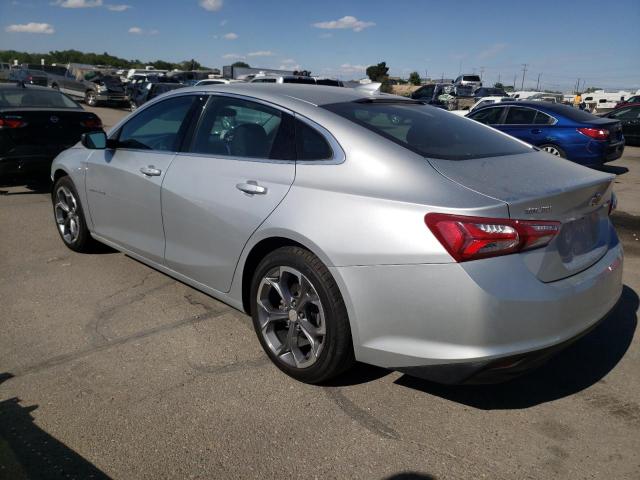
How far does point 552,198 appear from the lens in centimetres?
259

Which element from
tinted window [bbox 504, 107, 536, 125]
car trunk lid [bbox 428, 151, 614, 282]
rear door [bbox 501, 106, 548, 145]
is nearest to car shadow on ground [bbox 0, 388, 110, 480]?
car trunk lid [bbox 428, 151, 614, 282]

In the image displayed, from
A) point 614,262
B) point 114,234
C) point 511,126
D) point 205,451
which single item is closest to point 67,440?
point 205,451

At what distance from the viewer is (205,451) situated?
2.55 m

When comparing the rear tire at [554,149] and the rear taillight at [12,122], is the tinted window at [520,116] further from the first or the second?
the rear taillight at [12,122]

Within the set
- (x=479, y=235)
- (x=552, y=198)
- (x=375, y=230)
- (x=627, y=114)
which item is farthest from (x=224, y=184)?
(x=627, y=114)

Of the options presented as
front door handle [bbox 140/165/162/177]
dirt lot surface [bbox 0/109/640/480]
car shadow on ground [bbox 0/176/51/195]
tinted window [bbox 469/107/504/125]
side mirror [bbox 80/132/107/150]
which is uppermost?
side mirror [bbox 80/132/107/150]

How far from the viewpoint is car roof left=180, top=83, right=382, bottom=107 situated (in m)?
3.37

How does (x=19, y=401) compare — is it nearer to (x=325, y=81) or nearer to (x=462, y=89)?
(x=325, y=81)

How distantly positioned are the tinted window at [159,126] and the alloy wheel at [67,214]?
1.04 m

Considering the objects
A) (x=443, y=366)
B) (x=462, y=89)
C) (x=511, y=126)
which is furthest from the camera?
(x=462, y=89)

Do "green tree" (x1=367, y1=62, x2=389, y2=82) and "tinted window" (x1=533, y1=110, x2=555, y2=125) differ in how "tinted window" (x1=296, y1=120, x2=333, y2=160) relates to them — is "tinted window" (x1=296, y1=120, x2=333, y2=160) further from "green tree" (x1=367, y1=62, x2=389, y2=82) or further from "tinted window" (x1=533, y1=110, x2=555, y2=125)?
"green tree" (x1=367, y1=62, x2=389, y2=82)

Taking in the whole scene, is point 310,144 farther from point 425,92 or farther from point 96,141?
point 425,92

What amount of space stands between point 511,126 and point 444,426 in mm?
9968

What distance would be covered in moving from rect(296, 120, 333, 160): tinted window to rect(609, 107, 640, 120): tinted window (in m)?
16.5
